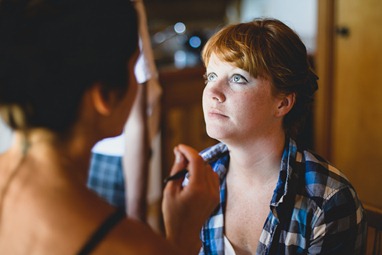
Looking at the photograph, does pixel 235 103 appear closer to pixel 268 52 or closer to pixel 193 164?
pixel 268 52

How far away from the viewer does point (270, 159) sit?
1.33 meters

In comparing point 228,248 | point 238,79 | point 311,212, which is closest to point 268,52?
point 238,79

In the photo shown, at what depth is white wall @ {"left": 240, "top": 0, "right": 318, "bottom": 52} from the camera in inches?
142

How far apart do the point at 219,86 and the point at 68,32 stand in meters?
0.59

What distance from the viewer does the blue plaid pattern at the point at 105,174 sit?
1.94 metres

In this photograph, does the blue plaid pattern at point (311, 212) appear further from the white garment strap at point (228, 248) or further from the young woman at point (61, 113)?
the young woman at point (61, 113)

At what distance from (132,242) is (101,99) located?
0.23 meters

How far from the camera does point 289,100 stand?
4.35 ft

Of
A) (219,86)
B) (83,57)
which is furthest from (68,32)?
(219,86)

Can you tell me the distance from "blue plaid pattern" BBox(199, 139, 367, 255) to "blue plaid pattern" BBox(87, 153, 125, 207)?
2.76 feet

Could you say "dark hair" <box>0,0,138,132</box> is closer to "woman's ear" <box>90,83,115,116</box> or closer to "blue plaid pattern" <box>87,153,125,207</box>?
Result: "woman's ear" <box>90,83,115,116</box>

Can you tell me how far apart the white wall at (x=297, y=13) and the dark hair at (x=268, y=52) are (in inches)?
87.3

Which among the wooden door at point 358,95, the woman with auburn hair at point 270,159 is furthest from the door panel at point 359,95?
the woman with auburn hair at point 270,159

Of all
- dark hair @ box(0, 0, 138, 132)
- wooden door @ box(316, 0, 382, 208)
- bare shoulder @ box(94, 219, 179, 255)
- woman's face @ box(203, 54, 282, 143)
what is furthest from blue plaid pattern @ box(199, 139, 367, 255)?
wooden door @ box(316, 0, 382, 208)
